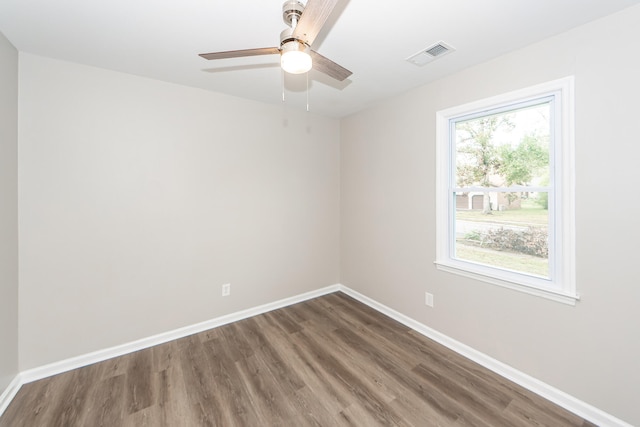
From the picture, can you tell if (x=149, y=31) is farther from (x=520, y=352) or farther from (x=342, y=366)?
(x=520, y=352)

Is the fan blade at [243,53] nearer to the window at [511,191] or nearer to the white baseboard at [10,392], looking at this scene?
the window at [511,191]

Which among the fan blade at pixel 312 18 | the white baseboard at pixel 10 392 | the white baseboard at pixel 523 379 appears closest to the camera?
the fan blade at pixel 312 18

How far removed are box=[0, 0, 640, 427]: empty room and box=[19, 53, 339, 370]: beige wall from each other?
2cm

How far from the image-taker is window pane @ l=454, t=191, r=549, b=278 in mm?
1940

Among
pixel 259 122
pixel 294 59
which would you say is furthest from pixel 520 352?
pixel 259 122

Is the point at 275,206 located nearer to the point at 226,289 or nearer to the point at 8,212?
the point at 226,289

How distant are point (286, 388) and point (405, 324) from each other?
58.4 inches

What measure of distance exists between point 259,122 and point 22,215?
2188 millimetres

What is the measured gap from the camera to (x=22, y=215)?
1.94 metres

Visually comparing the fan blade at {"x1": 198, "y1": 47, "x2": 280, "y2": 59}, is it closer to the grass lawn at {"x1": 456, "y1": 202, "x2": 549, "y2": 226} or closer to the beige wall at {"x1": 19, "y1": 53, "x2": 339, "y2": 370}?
the beige wall at {"x1": 19, "y1": 53, "x2": 339, "y2": 370}

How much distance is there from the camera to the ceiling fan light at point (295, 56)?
4.12ft

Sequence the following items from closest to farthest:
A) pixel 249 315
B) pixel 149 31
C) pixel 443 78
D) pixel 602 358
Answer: pixel 602 358 → pixel 149 31 → pixel 443 78 → pixel 249 315

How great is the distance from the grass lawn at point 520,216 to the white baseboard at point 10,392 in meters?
3.84

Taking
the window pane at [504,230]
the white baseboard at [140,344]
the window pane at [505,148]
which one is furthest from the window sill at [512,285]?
the white baseboard at [140,344]
